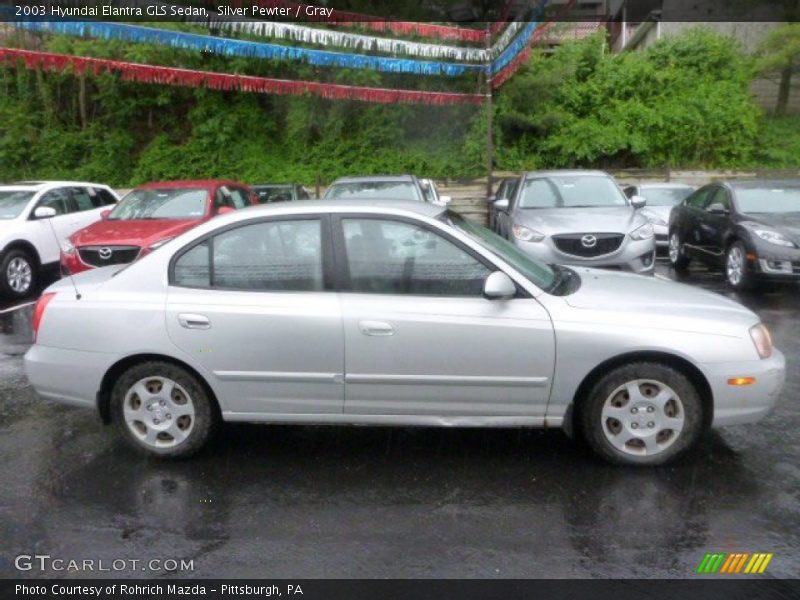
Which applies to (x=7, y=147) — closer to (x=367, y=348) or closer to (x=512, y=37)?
(x=512, y=37)

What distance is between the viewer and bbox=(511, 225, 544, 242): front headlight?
30.3 ft

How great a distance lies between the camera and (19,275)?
10.8 meters

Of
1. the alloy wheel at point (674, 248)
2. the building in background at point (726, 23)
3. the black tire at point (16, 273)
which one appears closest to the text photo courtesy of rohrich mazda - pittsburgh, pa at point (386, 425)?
the black tire at point (16, 273)

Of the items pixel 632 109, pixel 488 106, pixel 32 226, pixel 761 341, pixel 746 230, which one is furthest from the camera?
pixel 632 109

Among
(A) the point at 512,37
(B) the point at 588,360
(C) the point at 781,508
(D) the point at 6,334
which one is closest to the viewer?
(C) the point at 781,508

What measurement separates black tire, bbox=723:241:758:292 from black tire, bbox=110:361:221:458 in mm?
7521

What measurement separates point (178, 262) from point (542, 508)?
2.56m

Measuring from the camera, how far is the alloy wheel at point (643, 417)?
14.7 ft

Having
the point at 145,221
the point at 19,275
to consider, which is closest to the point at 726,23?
the point at 145,221

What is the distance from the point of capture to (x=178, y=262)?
190 inches

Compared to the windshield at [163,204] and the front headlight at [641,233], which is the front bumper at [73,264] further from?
the front headlight at [641,233]

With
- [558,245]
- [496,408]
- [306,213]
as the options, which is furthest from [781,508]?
[558,245]

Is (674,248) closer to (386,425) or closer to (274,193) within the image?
(274,193)

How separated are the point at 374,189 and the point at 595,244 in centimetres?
450
